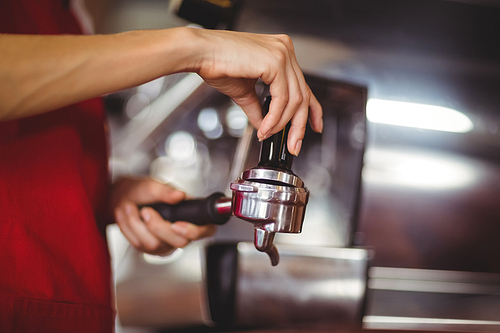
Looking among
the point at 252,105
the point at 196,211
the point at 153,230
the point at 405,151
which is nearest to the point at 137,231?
the point at 153,230

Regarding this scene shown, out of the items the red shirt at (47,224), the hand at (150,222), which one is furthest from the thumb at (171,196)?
the red shirt at (47,224)

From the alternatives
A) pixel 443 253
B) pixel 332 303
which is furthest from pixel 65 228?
pixel 443 253

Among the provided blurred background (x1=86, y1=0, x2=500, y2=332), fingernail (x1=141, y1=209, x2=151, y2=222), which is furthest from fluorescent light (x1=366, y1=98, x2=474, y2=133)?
fingernail (x1=141, y1=209, x2=151, y2=222)

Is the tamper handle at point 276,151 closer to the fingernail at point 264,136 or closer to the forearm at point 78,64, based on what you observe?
the fingernail at point 264,136

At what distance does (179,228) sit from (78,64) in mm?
312

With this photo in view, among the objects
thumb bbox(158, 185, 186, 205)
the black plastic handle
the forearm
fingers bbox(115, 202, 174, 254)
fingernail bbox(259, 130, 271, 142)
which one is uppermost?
the forearm

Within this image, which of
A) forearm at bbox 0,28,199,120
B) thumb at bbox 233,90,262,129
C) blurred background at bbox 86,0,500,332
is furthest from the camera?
blurred background at bbox 86,0,500,332

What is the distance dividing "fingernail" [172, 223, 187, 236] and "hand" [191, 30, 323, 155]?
0.82 feet

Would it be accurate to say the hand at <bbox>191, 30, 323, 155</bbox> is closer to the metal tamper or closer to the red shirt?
the metal tamper

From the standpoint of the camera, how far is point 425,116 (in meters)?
0.77

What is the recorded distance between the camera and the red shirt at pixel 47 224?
13.9 inches

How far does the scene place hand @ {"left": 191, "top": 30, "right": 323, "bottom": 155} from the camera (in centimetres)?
32

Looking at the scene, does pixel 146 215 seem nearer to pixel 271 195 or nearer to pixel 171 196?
pixel 171 196

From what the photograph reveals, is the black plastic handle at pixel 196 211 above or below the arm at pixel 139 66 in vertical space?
below
